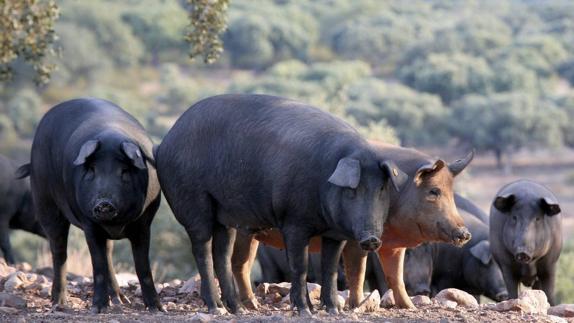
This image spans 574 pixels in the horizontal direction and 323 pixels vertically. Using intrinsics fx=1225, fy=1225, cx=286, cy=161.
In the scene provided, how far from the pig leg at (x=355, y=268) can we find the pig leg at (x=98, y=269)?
1975 millimetres

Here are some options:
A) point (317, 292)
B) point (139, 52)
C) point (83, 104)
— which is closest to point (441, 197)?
point (317, 292)

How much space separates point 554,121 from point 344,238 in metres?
60.3

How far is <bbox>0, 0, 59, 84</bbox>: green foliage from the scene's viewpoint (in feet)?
48.4

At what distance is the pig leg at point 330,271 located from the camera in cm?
941

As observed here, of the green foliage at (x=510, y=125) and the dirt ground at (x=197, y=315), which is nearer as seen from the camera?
the dirt ground at (x=197, y=315)

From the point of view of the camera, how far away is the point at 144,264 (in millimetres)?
10188

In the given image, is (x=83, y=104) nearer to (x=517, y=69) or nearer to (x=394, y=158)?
(x=394, y=158)

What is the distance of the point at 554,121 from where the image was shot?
6775cm

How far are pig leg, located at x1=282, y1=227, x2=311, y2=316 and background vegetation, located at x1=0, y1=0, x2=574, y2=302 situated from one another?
155 feet

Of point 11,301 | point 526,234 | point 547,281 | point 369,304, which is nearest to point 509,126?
point 547,281

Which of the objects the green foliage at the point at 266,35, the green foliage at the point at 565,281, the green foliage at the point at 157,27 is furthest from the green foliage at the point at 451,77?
the green foliage at the point at 565,281

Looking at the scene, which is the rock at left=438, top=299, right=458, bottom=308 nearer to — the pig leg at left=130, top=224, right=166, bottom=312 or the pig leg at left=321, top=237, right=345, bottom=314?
the pig leg at left=321, top=237, right=345, bottom=314

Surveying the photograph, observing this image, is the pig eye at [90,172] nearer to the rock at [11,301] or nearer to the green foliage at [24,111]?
the rock at [11,301]

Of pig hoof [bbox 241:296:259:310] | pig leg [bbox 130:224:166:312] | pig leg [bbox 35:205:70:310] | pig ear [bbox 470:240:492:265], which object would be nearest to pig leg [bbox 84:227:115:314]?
pig leg [bbox 130:224:166:312]
